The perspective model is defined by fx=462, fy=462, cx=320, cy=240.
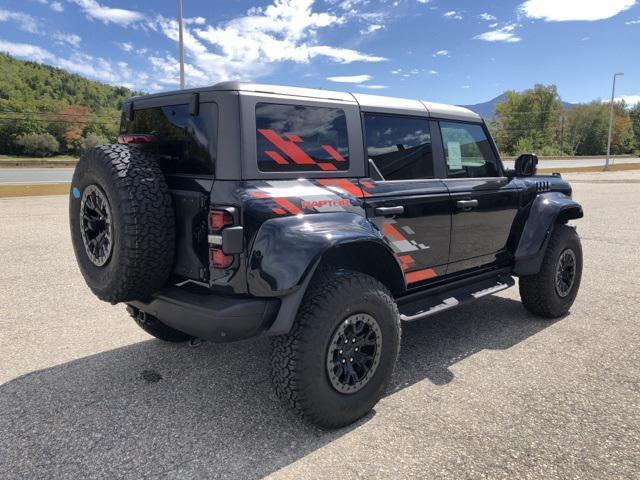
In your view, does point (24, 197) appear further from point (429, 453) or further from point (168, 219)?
point (429, 453)

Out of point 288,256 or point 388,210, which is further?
point 388,210

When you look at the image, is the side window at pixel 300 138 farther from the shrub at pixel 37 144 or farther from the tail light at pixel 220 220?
the shrub at pixel 37 144

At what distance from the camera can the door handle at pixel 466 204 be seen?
3.58m

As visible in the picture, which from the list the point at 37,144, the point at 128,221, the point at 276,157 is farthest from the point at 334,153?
the point at 37,144

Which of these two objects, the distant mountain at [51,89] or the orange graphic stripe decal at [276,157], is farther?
the distant mountain at [51,89]

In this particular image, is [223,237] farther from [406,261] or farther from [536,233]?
[536,233]

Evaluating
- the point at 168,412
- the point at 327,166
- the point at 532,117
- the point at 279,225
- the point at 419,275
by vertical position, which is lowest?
the point at 168,412

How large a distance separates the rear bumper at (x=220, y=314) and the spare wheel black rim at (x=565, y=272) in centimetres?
318

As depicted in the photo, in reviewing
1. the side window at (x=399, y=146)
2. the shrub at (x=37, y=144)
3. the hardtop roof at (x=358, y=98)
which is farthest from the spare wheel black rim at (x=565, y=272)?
the shrub at (x=37, y=144)

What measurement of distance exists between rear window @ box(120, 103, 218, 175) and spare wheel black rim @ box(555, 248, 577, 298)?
3451 millimetres

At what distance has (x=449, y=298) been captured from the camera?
11.9 feet

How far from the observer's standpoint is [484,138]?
4.20 meters

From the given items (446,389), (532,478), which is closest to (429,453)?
(532,478)

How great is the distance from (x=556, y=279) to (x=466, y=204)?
1.47 metres
